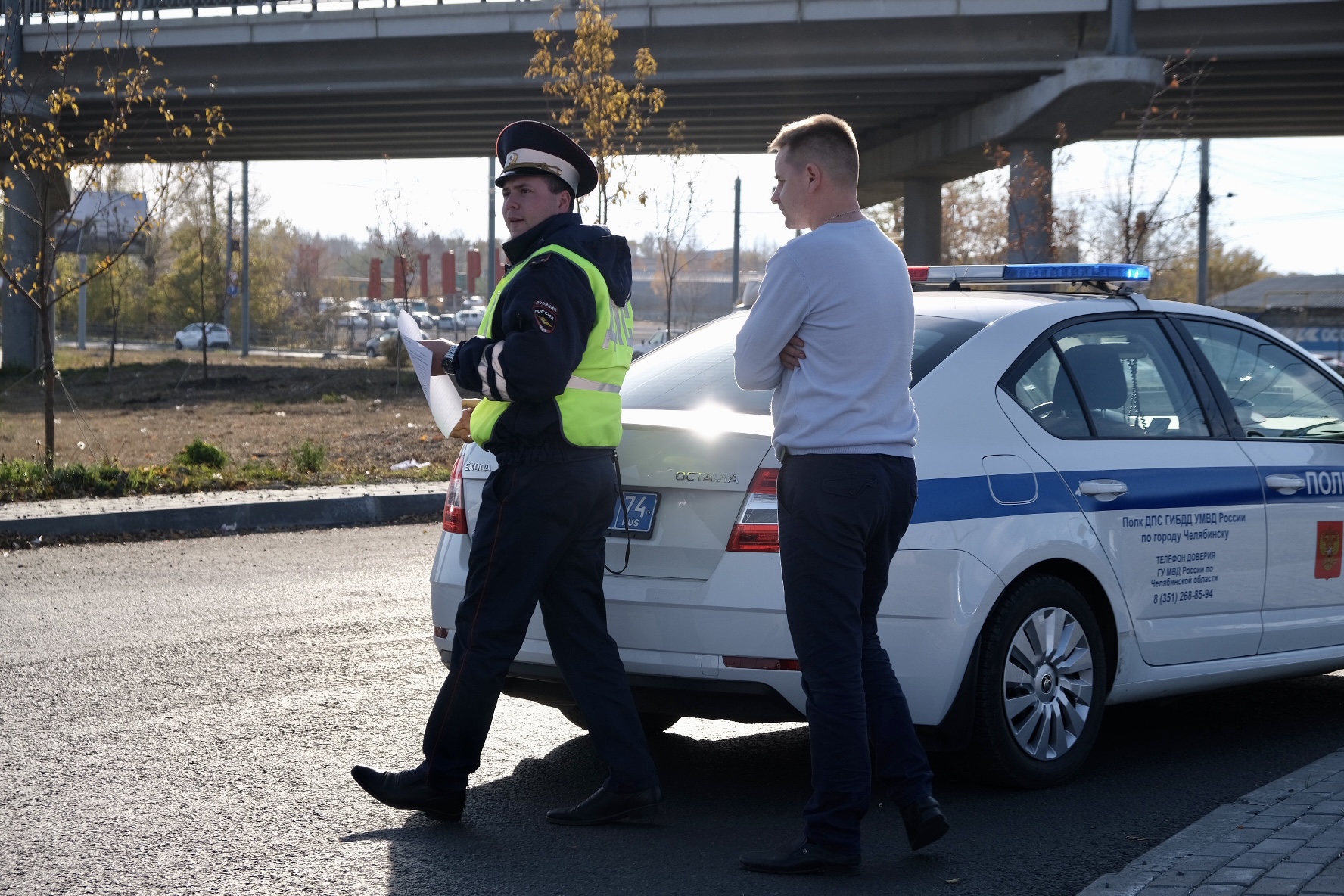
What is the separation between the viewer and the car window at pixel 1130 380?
201 inches

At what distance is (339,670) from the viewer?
6.37 meters

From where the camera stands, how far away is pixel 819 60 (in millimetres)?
30297

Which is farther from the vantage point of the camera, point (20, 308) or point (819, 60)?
point (20, 308)

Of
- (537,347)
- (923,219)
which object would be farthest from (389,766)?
(923,219)

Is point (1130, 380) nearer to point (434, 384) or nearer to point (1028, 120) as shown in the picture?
point (434, 384)

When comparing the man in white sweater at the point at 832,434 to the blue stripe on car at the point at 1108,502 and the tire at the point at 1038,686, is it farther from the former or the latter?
the tire at the point at 1038,686

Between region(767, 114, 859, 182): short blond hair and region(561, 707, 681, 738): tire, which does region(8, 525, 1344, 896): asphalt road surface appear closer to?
region(561, 707, 681, 738): tire

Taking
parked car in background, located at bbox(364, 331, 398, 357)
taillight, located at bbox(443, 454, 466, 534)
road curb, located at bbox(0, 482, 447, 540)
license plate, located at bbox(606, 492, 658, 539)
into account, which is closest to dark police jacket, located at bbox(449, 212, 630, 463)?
license plate, located at bbox(606, 492, 658, 539)

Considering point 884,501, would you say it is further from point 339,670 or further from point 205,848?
point 339,670

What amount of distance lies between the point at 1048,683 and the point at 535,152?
90.2 inches

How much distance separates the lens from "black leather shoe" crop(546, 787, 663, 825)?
14.3 feet

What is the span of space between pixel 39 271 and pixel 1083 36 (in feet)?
74.0

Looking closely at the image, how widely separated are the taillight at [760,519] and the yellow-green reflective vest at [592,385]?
17.0 inches

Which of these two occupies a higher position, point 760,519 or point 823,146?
point 823,146
